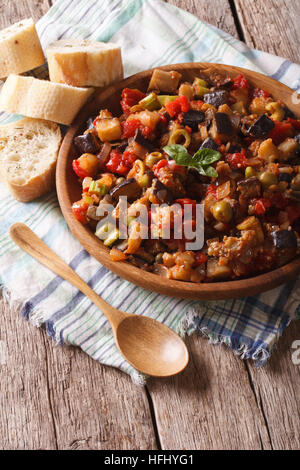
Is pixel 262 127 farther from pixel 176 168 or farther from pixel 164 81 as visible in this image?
pixel 164 81

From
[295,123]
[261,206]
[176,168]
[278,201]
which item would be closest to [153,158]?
[176,168]

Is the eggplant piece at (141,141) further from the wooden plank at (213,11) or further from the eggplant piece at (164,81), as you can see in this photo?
the wooden plank at (213,11)

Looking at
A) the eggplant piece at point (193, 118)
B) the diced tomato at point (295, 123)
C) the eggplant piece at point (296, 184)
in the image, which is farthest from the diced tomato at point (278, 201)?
the eggplant piece at point (193, 118)

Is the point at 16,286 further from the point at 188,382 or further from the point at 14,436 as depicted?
the point at 188,382

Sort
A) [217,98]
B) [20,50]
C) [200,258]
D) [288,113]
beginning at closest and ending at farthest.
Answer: [200,258] → [217,98] → [288,113] → [20,50]

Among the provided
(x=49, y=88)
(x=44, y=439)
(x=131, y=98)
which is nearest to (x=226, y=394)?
(x=44, y=439)

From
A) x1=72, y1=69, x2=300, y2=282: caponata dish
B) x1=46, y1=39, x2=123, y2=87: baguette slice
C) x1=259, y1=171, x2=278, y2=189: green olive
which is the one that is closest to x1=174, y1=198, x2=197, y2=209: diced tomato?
x1=72, y1=69, x2=300, y2=282: caponata dish

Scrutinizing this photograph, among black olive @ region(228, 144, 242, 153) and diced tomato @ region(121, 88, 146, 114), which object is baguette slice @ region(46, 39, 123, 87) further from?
black olive @ region(228, 144, 242, 153)
